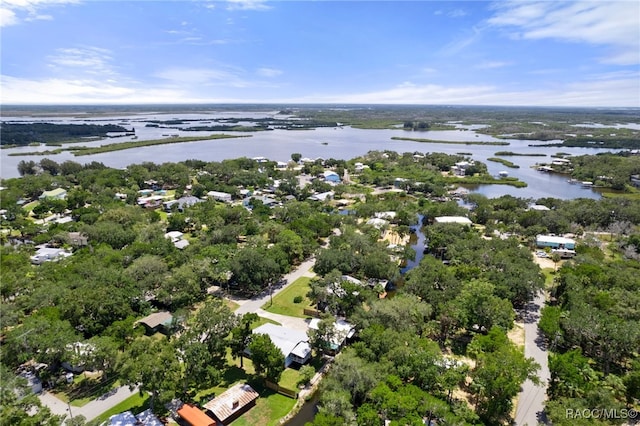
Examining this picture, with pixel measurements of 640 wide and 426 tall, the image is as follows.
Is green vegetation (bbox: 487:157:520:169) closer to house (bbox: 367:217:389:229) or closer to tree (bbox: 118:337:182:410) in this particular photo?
house (bbox: 367:217:389:229)

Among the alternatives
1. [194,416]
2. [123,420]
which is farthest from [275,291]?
[123,420]

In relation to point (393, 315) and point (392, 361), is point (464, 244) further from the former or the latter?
point (392, 361)

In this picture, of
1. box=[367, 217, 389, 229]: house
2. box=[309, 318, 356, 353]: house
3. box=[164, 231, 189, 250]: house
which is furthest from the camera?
box=[367, 217, 389, 229]: house

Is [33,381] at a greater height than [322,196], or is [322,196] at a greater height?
[322,196]

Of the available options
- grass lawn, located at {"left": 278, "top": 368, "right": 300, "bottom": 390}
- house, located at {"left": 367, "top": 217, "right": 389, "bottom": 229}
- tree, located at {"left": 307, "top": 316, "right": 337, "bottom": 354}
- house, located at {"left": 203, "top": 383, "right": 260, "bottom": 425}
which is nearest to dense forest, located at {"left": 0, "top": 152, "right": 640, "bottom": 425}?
tree, located at {"left": 307, "top": 316, "right": 337, "bottom": 354}

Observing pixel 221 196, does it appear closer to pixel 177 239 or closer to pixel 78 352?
pixel 177 239

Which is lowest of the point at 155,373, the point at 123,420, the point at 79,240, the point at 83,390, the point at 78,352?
the point at 83,390

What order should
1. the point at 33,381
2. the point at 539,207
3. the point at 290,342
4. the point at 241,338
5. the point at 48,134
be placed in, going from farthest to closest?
the point at 48,134 < the point at 539,207 < the point at 290,342 < the point at 241,338 < the point at 33,381

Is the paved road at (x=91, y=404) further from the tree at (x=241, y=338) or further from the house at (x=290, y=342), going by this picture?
the house at (x=290, y=342)
